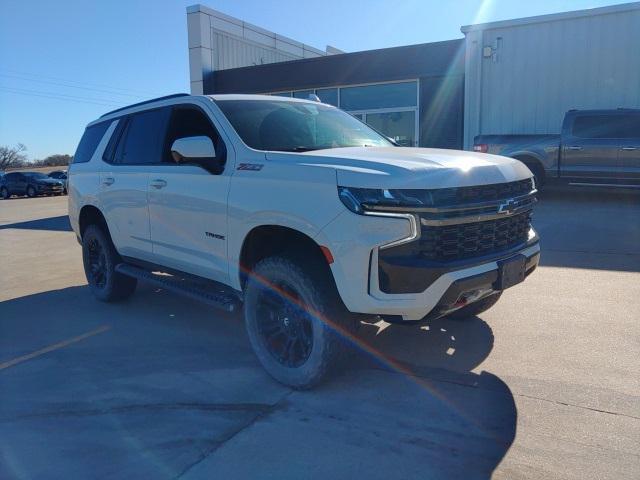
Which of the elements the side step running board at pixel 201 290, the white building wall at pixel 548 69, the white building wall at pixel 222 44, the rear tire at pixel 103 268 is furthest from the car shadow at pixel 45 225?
the white building wall at pixel 548 69

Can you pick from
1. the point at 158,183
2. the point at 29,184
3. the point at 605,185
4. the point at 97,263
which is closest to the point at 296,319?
the point at 158,183

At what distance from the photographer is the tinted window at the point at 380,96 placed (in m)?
16.9

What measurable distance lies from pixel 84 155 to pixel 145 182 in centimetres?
188

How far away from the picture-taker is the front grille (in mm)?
3203

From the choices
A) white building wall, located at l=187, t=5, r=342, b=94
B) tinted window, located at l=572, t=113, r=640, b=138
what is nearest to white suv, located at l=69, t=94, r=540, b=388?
tinted window, located at l=572, t=113, r=640, b=138

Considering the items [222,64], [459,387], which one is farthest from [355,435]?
[222,64]

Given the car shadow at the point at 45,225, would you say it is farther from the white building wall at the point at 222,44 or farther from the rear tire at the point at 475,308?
the rear tire at the point at 475,308

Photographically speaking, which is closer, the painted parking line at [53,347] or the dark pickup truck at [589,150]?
the painted parking line at [53,347]

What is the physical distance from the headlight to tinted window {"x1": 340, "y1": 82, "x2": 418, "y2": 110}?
14382mm

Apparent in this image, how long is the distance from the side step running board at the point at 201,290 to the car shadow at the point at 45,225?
8.79 metres

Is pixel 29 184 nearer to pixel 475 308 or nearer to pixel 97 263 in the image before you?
pixel 97 263

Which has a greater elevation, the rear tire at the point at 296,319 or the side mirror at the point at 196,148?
the side mirror at the point at 196,148

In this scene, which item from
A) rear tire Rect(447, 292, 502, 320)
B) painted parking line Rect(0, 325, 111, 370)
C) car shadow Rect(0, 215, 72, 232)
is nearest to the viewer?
painted parking line Rect(0, 325, 111, 370)

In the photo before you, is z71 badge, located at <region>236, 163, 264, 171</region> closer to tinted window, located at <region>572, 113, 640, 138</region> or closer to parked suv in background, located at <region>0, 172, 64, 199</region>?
tinted window, located at <region>572, 113, 640, 138</region>
